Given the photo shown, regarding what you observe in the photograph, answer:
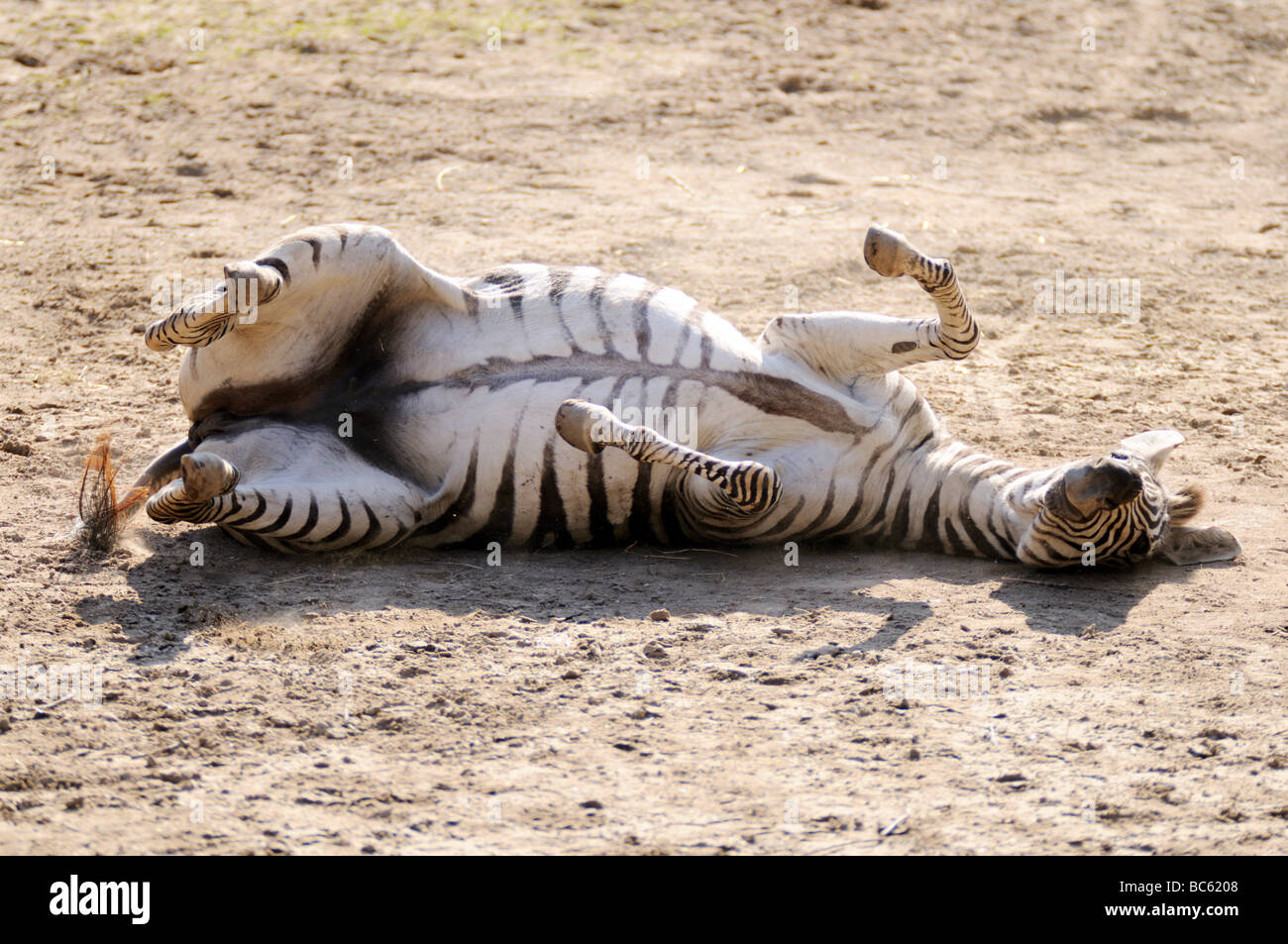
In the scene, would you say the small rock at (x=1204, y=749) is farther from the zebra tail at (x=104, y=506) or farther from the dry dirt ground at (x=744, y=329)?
the zebra tail at (x=104, y=506)

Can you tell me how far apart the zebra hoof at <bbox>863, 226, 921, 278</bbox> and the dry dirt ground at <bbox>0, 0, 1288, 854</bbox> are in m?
0.97

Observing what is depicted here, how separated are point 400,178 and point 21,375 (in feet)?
9.76

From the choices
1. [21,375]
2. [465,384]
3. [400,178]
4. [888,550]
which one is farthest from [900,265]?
[400,178]

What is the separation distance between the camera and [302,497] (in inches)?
167

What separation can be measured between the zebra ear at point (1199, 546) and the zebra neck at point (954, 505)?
50 centimetres

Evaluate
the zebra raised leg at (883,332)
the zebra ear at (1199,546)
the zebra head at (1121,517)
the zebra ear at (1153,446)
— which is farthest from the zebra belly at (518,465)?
the zebra ear at (1199,546)

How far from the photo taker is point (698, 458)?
13.7 ft

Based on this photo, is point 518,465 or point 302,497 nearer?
point 302,497

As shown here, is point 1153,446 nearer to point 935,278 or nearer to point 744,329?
point 935,278

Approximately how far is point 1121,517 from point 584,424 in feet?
5.56

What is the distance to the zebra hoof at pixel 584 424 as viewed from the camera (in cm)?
411

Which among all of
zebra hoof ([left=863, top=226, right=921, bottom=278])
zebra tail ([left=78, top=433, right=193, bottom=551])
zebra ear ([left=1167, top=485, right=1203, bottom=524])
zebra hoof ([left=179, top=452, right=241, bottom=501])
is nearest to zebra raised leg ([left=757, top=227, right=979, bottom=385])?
zebra hoof ([left=863, top=226, right=921, bottom=278])

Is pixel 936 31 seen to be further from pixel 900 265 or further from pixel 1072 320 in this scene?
pixel 900 265

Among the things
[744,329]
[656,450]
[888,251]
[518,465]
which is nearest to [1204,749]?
[656,450]
